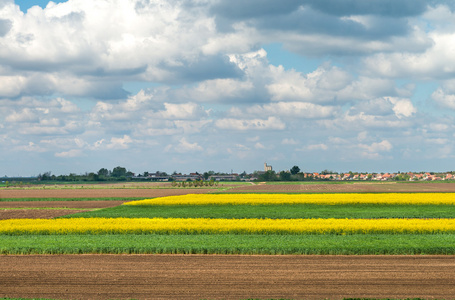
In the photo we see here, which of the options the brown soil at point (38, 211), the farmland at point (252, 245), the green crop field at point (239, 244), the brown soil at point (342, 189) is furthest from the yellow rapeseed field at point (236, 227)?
the brown soil at point (342, 189)

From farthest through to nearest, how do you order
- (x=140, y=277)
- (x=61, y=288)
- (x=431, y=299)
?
(x=140, y=277)
(x=61, y=288)
(x=431, y=299)

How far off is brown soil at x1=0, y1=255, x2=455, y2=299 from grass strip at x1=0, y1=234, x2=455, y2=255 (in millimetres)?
1051

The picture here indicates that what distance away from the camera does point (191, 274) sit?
892 inches

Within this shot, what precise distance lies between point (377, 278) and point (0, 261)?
18492 millimetres

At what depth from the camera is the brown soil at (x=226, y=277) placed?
1964cm

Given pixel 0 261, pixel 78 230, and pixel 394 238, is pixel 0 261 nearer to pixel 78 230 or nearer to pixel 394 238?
pixel 78 230

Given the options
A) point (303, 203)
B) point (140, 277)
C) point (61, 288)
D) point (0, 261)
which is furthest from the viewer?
point (303, 203)

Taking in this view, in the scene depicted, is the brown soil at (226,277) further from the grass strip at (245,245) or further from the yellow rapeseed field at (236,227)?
the yellow rapeseed field at (236,227)

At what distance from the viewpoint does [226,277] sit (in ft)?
72.1

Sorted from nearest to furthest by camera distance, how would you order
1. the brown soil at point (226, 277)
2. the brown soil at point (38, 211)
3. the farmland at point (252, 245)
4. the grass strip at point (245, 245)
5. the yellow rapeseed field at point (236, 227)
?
the brown soil at point (226, 277)
the farmland at point (252, 245)
the grass strip at point (245, 245)
the yellow rapeseed field at point (236, 227)
the brown soil at point (38, 211)

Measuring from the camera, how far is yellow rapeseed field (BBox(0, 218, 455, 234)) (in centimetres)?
3578

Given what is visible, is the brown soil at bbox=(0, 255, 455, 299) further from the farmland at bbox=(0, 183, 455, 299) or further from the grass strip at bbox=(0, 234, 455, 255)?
the grass strip at bbox=(0, 234, 455, 255)

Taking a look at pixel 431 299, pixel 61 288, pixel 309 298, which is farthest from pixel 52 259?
pixel 431 299

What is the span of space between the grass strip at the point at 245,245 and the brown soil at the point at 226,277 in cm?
105
